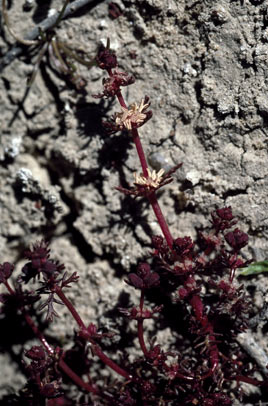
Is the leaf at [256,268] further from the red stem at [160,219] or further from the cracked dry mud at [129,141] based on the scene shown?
the red stem at [160,219]

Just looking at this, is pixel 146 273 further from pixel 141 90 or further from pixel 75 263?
pixel 141 90

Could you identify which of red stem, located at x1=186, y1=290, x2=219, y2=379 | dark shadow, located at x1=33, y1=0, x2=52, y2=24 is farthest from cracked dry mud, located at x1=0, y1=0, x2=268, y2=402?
red stem, located at x1=186, y1=290, x2=219, y2=379

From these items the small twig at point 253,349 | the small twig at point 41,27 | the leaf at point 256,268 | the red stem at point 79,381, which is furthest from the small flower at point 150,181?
the small twig at point 41,27

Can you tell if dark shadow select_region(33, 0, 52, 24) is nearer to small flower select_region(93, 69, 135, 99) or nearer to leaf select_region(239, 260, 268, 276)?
small flower select_region(93, 69, 135, 99)

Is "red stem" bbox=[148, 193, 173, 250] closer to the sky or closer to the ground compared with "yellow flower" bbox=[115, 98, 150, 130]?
closer to the ground

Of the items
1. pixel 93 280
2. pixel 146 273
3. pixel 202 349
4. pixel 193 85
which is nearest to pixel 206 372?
pixel 202 349

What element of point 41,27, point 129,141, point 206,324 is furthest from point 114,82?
point 206,324
